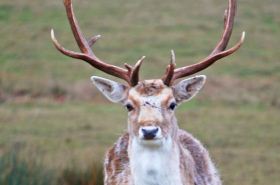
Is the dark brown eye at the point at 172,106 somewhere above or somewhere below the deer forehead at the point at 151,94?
below

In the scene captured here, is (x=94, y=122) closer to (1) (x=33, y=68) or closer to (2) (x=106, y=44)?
(1) (x=33, y=68)

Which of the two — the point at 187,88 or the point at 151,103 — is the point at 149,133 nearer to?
the point at 151,103

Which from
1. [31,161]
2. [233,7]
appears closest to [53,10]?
[31,161]

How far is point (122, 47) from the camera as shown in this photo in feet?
106

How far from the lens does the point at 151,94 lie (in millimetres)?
9445

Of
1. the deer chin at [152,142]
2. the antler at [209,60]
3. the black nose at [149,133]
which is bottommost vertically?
the deer chin at [152,142]

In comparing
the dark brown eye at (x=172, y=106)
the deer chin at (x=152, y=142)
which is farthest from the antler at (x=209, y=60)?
the deer chin at (x=152, y=142)

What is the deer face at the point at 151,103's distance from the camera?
9148 mm

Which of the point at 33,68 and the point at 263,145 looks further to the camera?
the point at 33,68

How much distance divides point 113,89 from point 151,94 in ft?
1.68

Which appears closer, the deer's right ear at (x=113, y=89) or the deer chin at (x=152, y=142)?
the deer chin at (x=152, y=142)

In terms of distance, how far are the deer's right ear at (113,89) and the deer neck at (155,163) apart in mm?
483

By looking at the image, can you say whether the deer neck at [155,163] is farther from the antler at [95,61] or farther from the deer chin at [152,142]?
the antler at [95,61]

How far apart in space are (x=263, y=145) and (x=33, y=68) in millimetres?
10235
